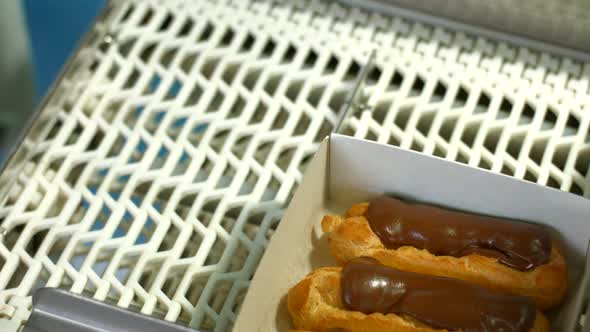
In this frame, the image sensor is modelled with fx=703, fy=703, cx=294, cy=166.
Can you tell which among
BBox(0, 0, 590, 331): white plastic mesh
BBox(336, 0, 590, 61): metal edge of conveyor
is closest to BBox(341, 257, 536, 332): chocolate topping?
BBox(0, 0, 590, 331): white plastic mesh

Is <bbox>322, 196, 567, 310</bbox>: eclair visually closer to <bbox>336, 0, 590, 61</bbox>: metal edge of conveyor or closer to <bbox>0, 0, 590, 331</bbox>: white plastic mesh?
<bbox>0, 0, 590, 331</bbox>: white plastic mesh

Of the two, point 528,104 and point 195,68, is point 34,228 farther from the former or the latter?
point 528,104

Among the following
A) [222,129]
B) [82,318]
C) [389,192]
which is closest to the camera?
[82,318]

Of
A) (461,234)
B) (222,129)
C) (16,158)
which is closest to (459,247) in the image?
(461,234)

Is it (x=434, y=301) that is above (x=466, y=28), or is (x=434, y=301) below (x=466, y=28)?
below

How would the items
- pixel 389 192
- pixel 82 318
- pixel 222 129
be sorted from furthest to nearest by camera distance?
pixel 222 129 < pixel 389 192 < pixel 82 318

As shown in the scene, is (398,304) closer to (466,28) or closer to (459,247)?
(459,247)

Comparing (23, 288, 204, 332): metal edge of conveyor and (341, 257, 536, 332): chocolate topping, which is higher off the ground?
(341, 257, 536, 332): chocolate topping
